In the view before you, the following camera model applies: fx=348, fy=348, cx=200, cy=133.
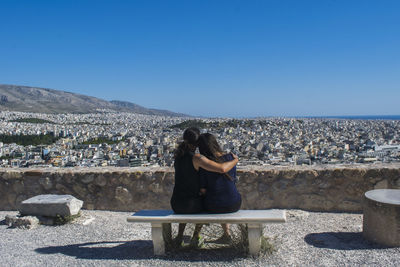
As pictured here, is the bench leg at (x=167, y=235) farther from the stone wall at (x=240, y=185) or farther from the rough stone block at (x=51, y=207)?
the rough stone block at (x=51, y=207)

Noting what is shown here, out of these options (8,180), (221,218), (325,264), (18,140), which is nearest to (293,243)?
(325,264)

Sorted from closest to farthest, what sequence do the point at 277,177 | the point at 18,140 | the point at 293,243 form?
the point at 293,243 < the point at 277,177 < the point at 18,140

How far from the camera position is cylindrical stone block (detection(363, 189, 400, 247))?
3258mm

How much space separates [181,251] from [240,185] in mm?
1768

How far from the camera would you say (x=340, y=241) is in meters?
3.64

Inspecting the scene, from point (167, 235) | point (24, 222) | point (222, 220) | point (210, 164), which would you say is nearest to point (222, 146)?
point (24, 222)

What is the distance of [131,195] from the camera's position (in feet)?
17.3

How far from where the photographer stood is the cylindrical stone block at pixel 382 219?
326 cm

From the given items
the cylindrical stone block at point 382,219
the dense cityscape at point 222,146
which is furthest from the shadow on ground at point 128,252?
the dense cityscape at point 222,146

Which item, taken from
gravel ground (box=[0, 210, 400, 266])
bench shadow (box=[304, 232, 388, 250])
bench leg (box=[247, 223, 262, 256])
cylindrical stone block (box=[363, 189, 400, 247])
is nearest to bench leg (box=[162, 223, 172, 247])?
gravel ground (box=[0, 210, 400, 266])

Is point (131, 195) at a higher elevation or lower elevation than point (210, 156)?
lower

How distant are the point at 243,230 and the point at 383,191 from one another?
160 cm

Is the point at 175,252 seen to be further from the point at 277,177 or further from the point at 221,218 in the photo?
the point at 277,177

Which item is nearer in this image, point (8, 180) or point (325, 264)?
point (325, 264)
